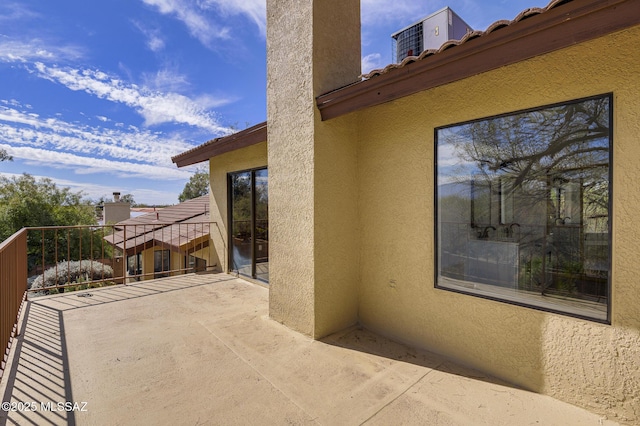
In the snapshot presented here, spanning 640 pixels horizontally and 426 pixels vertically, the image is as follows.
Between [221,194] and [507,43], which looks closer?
[507,43]

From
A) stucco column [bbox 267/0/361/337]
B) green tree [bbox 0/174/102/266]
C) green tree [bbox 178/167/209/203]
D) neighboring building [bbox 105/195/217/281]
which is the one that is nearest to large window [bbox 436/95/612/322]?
stucco column [bbox 267/0/361/337]

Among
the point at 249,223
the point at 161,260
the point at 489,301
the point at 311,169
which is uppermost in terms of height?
the point at 311,169

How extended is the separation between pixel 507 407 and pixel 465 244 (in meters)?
1.51

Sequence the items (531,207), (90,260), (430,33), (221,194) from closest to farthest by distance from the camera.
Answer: (531,207)
(430,33)
(221,194)
(90,260)

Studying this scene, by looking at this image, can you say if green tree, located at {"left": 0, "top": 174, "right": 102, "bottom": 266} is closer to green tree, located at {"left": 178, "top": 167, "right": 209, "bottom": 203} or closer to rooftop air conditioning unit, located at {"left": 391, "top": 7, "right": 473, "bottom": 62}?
green tree, located at {"left": 178, "top": 167, "right": 209, "bottom": 203}

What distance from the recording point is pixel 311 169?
360 cm

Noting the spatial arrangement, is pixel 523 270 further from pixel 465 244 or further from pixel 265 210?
pixel 265 210

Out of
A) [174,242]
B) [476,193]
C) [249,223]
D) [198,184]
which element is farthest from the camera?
[198,184]

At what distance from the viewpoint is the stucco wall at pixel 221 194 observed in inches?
253

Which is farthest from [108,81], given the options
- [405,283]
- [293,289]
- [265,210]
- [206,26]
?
[405,283]

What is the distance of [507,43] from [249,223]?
17.4 feet

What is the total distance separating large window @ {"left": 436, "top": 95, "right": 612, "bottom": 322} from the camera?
233 centimetres

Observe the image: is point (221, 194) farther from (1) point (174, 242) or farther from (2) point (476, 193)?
(2) point (476, 193)

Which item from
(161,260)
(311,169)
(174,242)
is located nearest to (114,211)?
(161,260)
